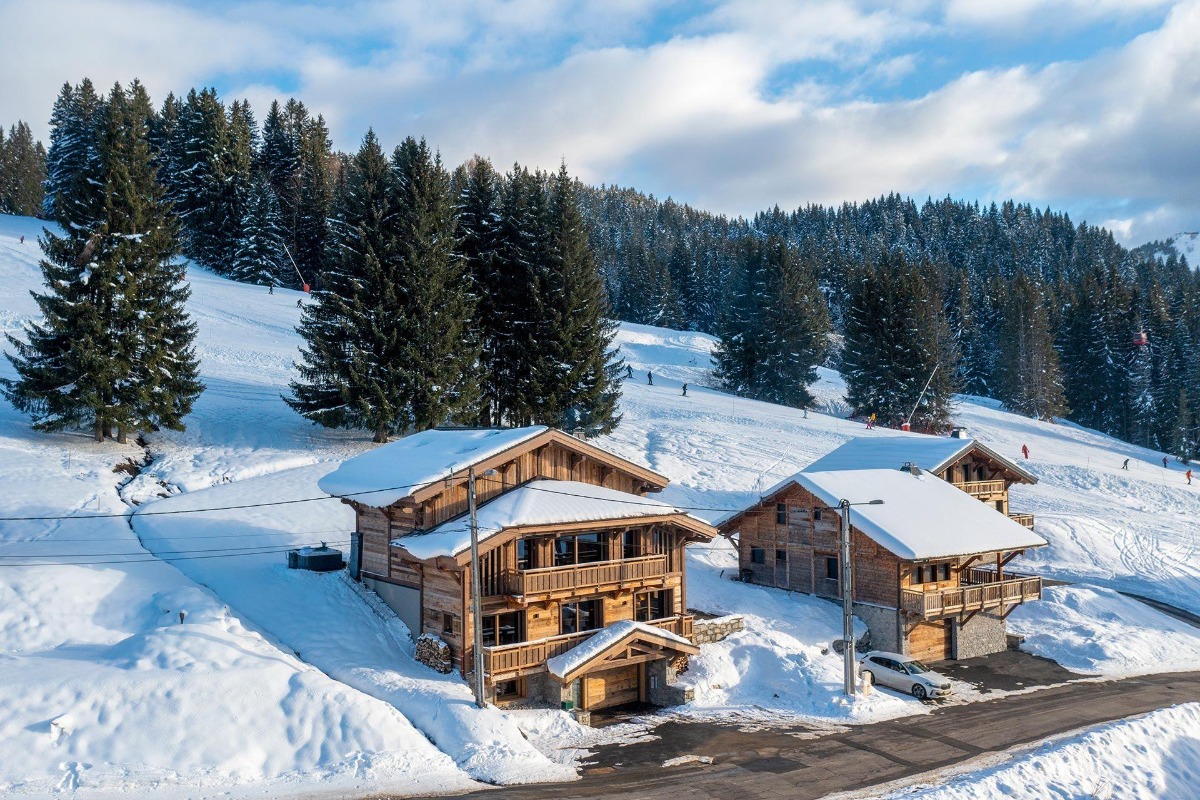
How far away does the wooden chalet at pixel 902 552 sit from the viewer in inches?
1308

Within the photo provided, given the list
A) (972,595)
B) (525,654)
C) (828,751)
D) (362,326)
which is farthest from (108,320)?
(972,595)

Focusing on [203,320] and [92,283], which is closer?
[92,283]

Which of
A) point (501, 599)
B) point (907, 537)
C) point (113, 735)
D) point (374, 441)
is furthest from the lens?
point (374, 441)

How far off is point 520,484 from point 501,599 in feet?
13.8

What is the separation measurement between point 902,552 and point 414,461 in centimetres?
1798

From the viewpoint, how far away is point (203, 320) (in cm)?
6869

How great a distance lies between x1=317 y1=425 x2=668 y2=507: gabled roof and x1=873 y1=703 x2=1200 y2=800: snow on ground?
48.3 ft

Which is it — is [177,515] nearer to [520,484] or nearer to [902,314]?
[520,484]

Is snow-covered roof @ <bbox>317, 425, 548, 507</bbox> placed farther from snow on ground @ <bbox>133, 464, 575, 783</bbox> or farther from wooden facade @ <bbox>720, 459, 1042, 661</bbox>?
wooden facade @ <bbox>720, 459, 1042, 661</bbox>

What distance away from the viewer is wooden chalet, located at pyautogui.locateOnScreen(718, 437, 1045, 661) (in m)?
33.2

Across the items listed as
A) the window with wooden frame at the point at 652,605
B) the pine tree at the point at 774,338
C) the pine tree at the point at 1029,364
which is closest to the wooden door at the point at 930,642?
the window with wooden frame at the point at 652,605

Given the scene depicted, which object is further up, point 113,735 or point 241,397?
point 241,397

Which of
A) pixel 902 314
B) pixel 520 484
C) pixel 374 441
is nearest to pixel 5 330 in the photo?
pixel 374 441

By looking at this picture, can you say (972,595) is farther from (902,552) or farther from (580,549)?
(580,549)
